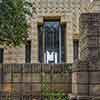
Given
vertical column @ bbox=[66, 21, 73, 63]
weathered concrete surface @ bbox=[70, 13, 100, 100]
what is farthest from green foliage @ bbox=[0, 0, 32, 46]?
vertical column @ bbox=[66, 21, 73, 63]

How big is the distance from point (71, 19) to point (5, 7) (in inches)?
717

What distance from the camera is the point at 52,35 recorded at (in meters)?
40.5

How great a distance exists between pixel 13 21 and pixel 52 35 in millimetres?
18553

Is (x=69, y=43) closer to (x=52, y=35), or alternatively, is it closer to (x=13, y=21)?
(x=52, y=35)

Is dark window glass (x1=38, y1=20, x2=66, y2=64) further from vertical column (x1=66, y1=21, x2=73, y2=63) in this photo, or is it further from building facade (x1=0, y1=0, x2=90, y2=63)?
vertical column (x1=66, y1=21, x2=73, y2=63)

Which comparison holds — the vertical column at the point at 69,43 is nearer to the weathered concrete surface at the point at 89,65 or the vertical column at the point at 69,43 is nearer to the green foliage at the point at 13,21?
the green foliage at the point at 13,21

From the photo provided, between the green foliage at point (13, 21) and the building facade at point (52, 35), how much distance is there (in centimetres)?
1401

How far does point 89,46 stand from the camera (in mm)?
14094

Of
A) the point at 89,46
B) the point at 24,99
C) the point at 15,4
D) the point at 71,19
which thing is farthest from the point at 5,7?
the point at 71,19

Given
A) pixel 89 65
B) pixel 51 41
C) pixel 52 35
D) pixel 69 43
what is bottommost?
pixel 89 65

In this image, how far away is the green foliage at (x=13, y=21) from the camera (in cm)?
2119

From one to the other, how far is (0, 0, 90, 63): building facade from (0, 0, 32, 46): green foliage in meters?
14.0

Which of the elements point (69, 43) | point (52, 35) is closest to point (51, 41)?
point (52, 35)

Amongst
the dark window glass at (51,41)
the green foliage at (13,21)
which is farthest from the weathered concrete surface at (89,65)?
the dark window glass at (51,41)
